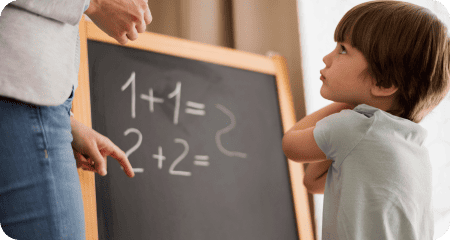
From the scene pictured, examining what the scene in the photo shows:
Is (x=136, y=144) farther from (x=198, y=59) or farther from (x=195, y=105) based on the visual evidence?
(x=198, y=59)

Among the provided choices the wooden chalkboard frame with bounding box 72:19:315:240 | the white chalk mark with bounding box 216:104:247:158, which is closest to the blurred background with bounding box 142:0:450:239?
the wooden chalkboard frame with bounding box 72:19:315:240

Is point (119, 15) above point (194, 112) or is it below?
above

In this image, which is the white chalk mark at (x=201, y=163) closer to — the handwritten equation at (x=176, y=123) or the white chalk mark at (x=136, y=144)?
the handwritten equation at (x=176, y=123)

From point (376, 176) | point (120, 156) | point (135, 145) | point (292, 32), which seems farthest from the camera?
point (292, 32)

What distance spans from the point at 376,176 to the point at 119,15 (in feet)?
1.76

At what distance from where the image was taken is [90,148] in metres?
0.65

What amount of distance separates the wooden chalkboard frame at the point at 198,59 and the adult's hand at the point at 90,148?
0.22ft

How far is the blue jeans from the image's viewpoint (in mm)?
427

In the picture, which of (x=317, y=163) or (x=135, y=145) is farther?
(x=135, y=145)

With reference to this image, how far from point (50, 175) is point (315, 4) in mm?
1166

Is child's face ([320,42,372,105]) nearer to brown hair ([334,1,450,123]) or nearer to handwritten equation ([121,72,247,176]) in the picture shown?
brown hair ([334,1,450,123])

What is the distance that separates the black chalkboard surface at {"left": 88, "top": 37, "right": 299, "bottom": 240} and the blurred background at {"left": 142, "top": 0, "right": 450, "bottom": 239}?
24cm

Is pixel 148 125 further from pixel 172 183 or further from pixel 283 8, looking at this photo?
pixel 283 8

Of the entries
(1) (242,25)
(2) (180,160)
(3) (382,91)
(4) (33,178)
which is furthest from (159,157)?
(1) (242,25)
